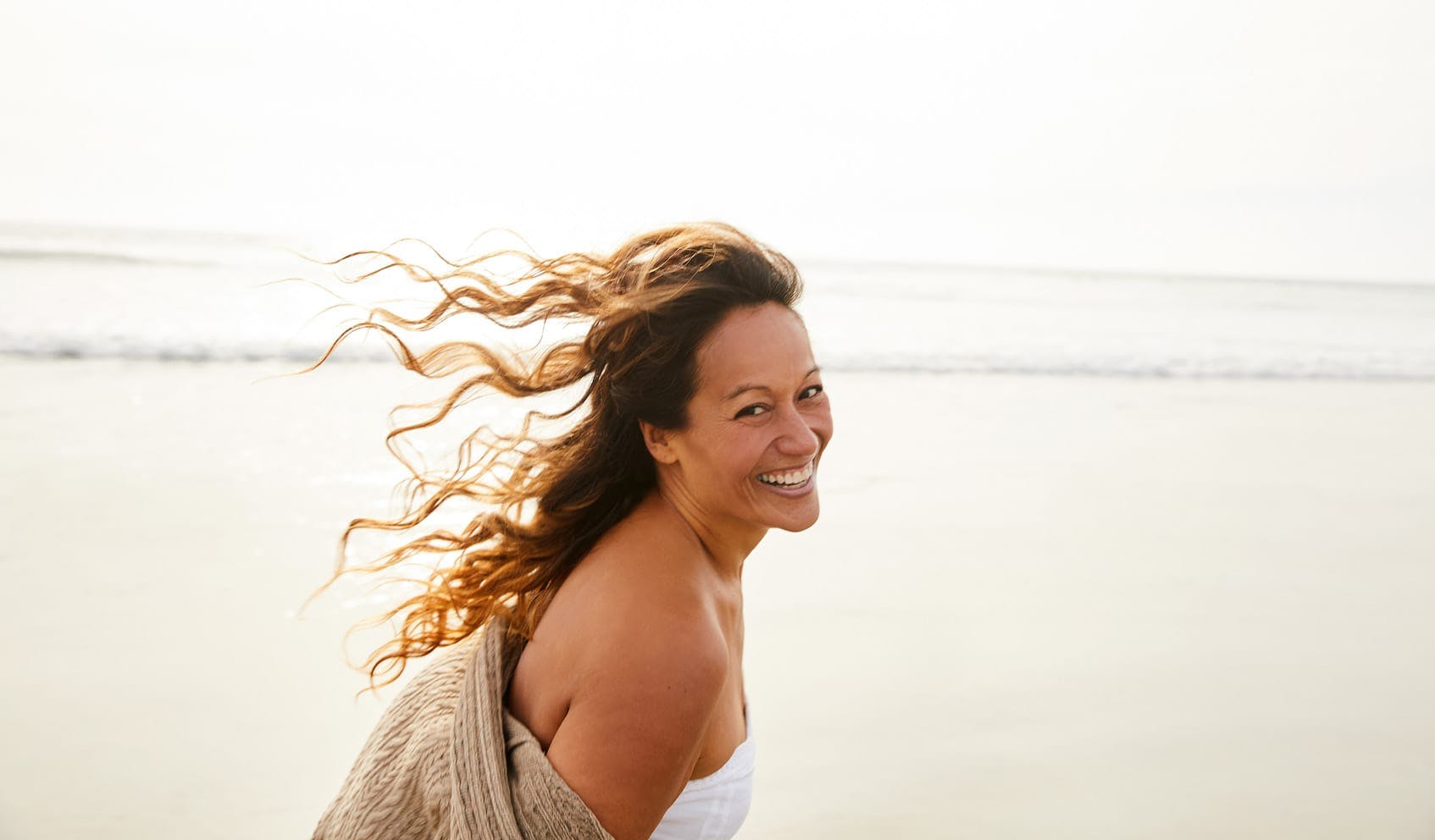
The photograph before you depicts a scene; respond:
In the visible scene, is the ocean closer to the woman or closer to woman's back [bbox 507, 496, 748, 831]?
the woman

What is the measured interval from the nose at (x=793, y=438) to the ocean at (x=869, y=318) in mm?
5808

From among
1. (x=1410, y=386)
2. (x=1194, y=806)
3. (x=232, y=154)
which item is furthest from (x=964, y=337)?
(x=232, y=154)

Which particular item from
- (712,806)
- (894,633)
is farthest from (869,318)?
(712,806)

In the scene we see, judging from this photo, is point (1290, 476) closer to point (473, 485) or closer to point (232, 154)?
point (473, 485)

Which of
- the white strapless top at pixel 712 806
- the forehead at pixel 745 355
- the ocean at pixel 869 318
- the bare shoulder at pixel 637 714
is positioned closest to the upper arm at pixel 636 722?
the bare shoulder at pixel 637 714

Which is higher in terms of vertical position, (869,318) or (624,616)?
(624,616)

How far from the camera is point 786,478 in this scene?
2359 mm

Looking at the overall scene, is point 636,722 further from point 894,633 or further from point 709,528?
point 894,633

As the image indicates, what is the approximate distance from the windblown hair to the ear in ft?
0.07

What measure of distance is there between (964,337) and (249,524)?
1315 centimetres

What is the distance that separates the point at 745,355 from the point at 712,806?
0.90 m

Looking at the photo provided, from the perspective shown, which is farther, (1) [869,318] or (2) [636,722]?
(1) [869,318]

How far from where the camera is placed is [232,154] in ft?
87.8

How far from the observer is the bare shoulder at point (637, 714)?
1.97 meters
